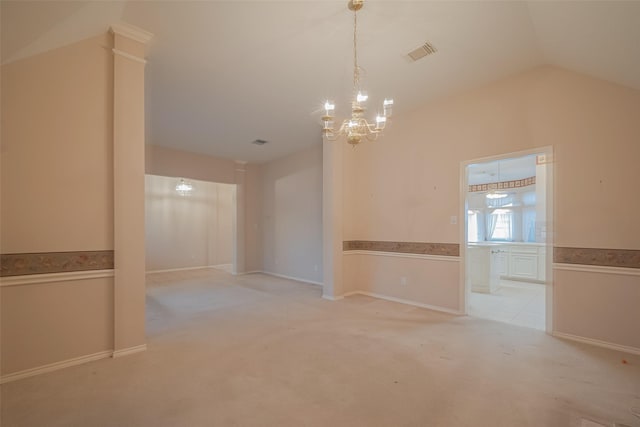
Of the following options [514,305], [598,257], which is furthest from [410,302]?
[598,257]

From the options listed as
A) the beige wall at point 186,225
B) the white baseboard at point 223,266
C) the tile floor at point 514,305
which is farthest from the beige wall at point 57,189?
the white baseboard at point 223,266

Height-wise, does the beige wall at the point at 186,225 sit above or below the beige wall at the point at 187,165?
below

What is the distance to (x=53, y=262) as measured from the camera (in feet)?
7.97

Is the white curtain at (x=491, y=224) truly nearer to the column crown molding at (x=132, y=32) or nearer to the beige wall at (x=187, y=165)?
the beige wall at (x=187, y=165)

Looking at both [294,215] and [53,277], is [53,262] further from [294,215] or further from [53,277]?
[294,215]

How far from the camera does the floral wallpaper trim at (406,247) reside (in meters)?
4.07

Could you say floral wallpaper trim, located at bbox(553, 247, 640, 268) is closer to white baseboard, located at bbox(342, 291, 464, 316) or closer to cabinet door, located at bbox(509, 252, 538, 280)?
white baseboard, located at bbox(342, 291, 464, 316)

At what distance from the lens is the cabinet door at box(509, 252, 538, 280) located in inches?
242

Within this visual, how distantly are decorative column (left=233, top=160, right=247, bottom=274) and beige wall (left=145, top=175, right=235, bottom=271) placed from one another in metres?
0.28

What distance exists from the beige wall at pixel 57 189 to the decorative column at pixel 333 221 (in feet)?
10.2

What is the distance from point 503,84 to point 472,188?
516cm

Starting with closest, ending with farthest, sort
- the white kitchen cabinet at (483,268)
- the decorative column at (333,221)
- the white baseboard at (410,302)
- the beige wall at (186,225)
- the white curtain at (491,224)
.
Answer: the white baseboard at (410,302) < the decorative column at (333,221) < the white kitchen cabinet at (483,268) < the beige wall at (186,225) < the white curtain at (491,224)

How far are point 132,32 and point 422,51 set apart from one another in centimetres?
294

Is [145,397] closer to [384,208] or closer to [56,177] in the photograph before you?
[56,177]
